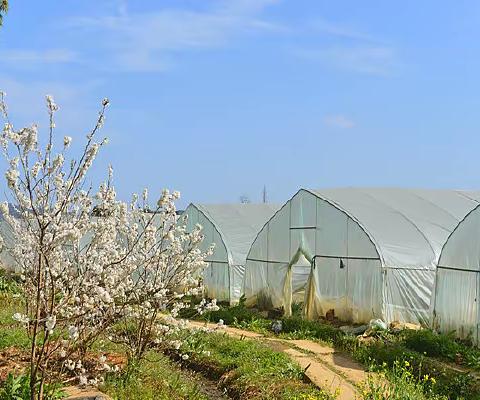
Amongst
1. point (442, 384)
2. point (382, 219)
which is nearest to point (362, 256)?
point (382, 219)

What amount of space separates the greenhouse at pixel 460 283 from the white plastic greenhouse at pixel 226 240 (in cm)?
717

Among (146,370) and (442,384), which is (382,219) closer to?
(442,384)

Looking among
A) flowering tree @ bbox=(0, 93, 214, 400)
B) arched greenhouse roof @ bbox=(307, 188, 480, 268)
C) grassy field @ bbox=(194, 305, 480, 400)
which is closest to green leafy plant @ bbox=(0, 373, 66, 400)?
flowering tree @ bbox=(0, 93, 214, 400)

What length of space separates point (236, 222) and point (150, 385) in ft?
44.4

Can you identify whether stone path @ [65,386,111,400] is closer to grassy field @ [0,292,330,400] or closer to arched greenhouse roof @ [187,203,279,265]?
grassy field @ [0,292,330,400]

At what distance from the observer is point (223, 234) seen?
66.4 feet

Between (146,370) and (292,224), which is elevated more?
(292,224)

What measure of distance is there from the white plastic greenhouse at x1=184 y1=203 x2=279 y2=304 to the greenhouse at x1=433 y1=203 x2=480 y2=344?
717 cm

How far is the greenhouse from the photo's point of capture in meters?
11.9

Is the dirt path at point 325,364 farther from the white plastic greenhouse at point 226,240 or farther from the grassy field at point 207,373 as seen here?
the white plastic greenhouse at point 226,240

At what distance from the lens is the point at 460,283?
40.6 ft

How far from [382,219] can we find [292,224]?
7.70 ft

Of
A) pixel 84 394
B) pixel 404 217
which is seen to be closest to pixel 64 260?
pixel 84 394

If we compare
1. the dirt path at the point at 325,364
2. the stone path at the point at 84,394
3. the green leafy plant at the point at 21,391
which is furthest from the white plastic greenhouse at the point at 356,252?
the green leafy plant at the point at 21,391
